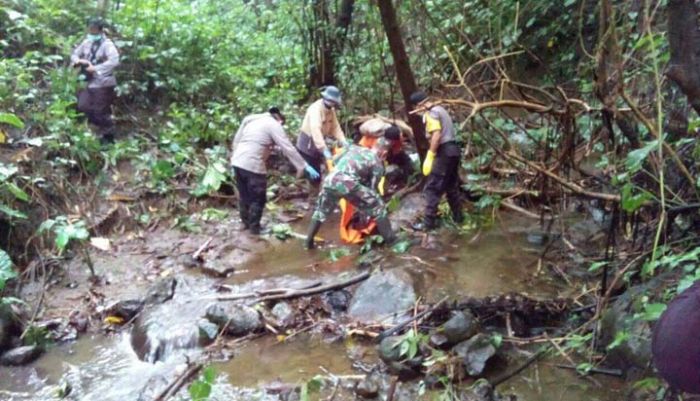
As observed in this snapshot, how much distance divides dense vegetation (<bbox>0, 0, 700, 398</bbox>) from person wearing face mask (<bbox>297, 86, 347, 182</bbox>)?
4.31ft

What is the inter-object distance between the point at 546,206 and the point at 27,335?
5400mm

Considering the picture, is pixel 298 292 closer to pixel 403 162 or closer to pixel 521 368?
pixel 521 368

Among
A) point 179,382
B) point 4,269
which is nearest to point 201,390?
point 179,382

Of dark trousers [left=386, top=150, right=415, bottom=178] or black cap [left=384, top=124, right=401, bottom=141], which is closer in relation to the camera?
black cap [left=384, top=124, right=401, bottom=141]

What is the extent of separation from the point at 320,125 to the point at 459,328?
4.45m

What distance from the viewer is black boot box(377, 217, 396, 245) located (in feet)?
26.8

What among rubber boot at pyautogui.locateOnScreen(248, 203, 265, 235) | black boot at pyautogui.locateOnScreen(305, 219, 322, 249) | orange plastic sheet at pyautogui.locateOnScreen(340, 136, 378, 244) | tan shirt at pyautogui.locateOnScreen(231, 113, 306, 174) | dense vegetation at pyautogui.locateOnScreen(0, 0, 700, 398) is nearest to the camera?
dense vegetation at pyautogui.locateOnScreen(0, 0, 700, 398)

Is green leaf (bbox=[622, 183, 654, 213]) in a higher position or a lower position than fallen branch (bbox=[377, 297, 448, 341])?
higher

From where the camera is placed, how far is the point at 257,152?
349 inches

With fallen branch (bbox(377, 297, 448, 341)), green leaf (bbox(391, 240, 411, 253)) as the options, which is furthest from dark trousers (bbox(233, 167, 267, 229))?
fallen branch (bbox(377, 297, 448, 341))

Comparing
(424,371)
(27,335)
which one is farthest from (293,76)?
(424,371)

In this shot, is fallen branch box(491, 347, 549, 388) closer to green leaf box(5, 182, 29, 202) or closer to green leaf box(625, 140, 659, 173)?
green leaf box(625, 140, 659, 173)

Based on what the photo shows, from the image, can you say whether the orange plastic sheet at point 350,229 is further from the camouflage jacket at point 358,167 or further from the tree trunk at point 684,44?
the tree trunk at point 684,44

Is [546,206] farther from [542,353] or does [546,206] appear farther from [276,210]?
[276,210]
